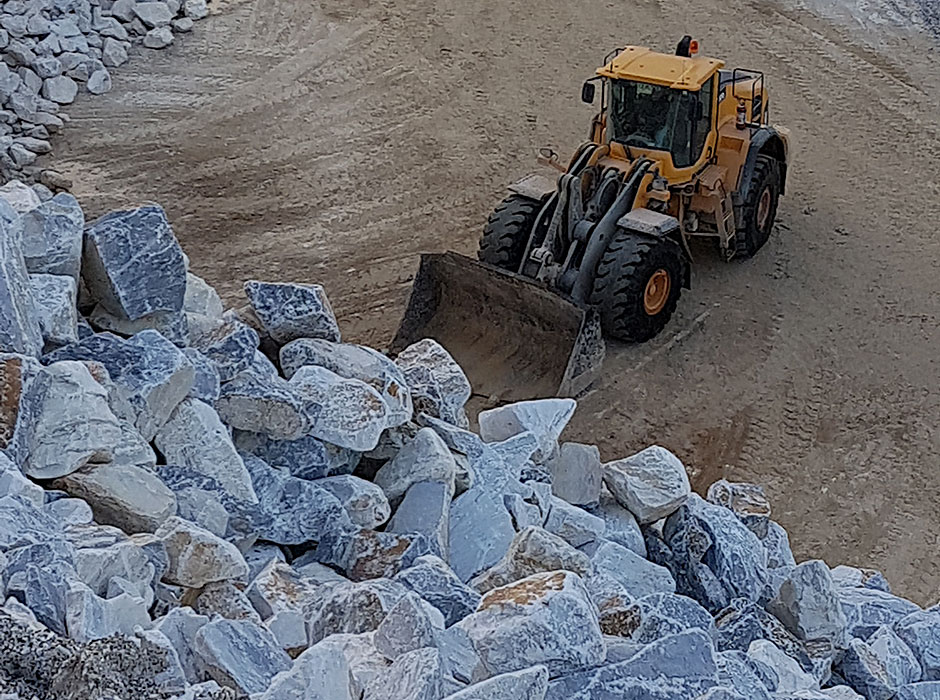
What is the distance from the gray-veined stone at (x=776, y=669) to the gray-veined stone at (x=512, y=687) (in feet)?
3.95

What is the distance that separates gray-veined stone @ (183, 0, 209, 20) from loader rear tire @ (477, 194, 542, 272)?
581 cm

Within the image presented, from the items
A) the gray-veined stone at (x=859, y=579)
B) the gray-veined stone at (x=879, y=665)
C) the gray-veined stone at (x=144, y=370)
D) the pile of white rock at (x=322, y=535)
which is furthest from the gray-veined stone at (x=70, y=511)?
the gray-veined stone at (x=859, y=579)

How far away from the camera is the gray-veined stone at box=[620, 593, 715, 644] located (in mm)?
4056

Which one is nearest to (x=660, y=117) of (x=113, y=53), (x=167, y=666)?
(x=167, y=666)

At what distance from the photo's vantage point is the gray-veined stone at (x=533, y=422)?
5.49m

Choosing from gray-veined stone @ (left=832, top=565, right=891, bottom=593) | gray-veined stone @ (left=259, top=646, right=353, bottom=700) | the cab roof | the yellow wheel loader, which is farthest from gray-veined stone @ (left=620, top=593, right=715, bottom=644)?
the cab roof

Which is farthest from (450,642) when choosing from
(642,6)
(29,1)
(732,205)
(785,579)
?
(642,6)

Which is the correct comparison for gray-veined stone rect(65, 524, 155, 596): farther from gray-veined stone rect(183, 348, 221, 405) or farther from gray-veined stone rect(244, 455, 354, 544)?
gray-veined stone rect(183, 348, 221, 405)

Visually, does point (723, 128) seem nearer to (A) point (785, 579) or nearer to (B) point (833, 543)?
(B) point (833, 543)

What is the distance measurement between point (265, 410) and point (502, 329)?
324 centimetres

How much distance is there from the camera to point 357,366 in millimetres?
5102

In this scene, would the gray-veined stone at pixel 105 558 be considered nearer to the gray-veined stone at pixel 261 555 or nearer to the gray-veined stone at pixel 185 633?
the gray-veined stone at pixel 185 633

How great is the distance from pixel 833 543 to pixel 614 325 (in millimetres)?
1976

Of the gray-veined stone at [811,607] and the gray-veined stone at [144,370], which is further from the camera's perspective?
the gray-veined stone at [811,607]
